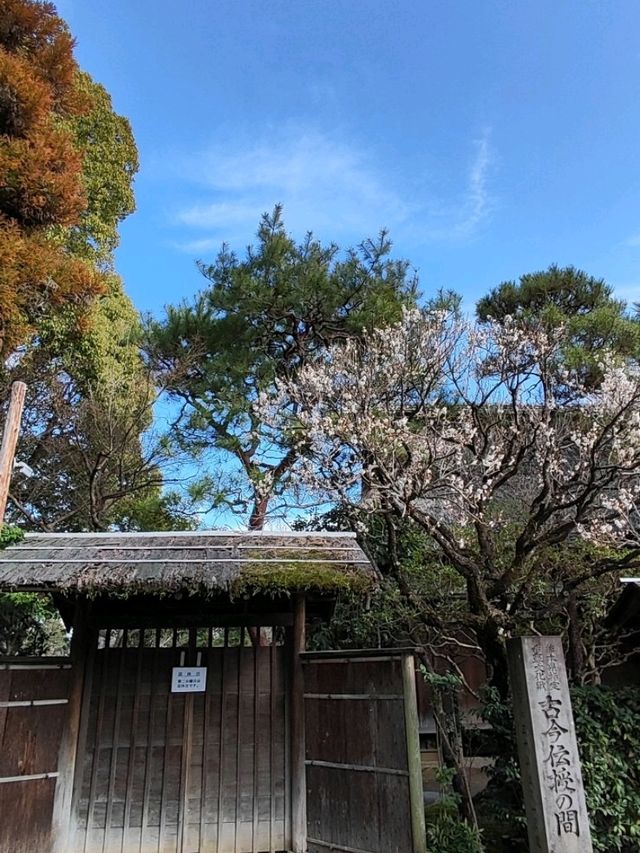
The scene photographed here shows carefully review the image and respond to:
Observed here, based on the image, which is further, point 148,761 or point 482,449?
point 482,449

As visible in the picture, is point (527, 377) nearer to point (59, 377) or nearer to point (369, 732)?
point (369, 732)

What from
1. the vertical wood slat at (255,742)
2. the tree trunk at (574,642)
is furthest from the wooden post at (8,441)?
the tree trunk at (574,642)

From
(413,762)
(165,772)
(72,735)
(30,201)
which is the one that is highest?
(30,201)

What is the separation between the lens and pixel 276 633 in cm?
569

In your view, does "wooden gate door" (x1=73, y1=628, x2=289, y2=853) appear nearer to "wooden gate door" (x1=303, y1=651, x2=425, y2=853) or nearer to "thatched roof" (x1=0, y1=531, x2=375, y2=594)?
"wooden gate door" (x1=303, y1=651, x2=425, y2=853)

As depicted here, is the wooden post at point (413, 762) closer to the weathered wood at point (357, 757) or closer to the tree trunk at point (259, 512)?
the weathered wood at point (357, 757)

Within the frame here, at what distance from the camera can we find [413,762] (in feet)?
13.4

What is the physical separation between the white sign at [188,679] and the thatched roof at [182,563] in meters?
1.17

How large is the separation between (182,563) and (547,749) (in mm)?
3399

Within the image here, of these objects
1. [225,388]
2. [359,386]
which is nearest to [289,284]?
[225,388]

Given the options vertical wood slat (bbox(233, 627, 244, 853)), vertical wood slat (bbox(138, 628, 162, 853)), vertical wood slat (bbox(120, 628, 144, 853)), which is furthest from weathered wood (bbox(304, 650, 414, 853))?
vertical wood slat (bbox(120, 628, 144, 853))

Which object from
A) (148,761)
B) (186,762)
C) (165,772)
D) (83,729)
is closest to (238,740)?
(186,762)

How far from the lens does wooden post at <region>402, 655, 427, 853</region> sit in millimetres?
3926

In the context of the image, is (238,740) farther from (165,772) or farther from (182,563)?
(182,563)
